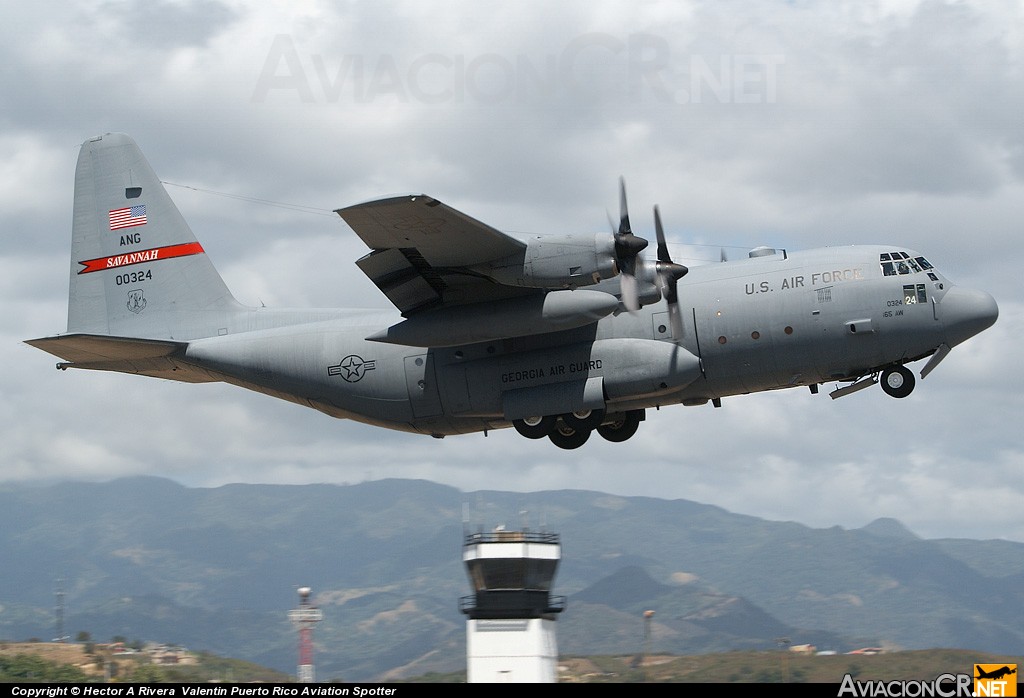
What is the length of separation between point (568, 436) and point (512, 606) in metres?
4.35

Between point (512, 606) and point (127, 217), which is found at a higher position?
point (127, 217)

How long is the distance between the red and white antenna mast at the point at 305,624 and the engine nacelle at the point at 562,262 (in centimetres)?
1209

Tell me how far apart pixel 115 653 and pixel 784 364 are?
28.0 meters

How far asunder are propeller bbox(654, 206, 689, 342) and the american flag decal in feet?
45.9

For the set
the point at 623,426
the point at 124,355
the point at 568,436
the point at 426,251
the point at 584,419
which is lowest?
the point at 568,436

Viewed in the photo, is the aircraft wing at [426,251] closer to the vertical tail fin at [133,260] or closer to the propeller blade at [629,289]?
the propeller blade at [629,289]

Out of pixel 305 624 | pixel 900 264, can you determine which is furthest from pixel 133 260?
pixel 900 264

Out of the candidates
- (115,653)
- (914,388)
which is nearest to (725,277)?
(914,388)

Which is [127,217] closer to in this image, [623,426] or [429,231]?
[429,231]

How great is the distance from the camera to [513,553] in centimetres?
2953

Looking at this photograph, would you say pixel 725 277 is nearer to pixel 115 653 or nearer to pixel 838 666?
pixel 838 666

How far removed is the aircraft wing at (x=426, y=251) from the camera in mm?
23422

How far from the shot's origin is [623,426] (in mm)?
29516

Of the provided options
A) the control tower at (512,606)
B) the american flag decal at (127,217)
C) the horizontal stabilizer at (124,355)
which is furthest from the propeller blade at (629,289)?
the american flag decal at (127,217)
